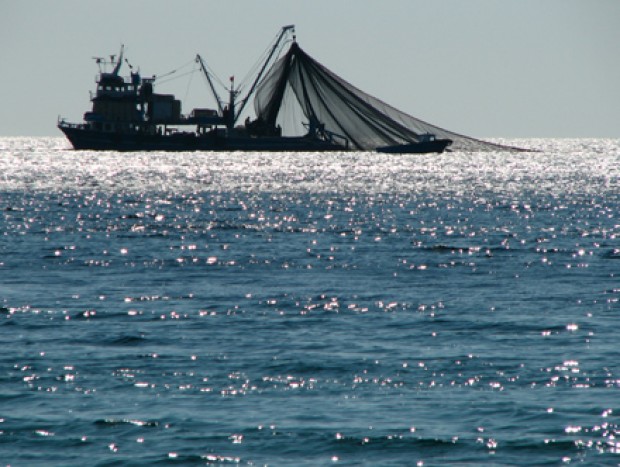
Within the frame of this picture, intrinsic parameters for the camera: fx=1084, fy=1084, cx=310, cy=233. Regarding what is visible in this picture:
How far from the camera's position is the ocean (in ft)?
68.4

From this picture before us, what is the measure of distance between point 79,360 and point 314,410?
7.62 meters

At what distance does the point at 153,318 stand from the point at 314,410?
41.4 feet

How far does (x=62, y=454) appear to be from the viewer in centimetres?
2012

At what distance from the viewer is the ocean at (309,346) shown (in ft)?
68.4

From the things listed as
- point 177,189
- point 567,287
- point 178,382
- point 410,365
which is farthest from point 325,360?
point 177,189

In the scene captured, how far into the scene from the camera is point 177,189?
128 m

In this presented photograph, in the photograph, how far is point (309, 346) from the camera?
29.5 meters

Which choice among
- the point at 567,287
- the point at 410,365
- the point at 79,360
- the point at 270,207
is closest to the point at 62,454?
the point at 79,360

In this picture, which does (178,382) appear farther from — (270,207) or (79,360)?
(270,207)

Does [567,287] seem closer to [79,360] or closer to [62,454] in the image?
[79,360]

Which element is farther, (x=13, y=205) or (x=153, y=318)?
(x=13, y=205)

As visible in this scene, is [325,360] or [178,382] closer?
[178,382]

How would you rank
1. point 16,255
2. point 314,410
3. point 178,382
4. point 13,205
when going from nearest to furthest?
point 314,410, point 178,382, point 16,255, point 13,205

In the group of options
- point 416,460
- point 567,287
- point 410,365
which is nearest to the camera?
point 416,460
